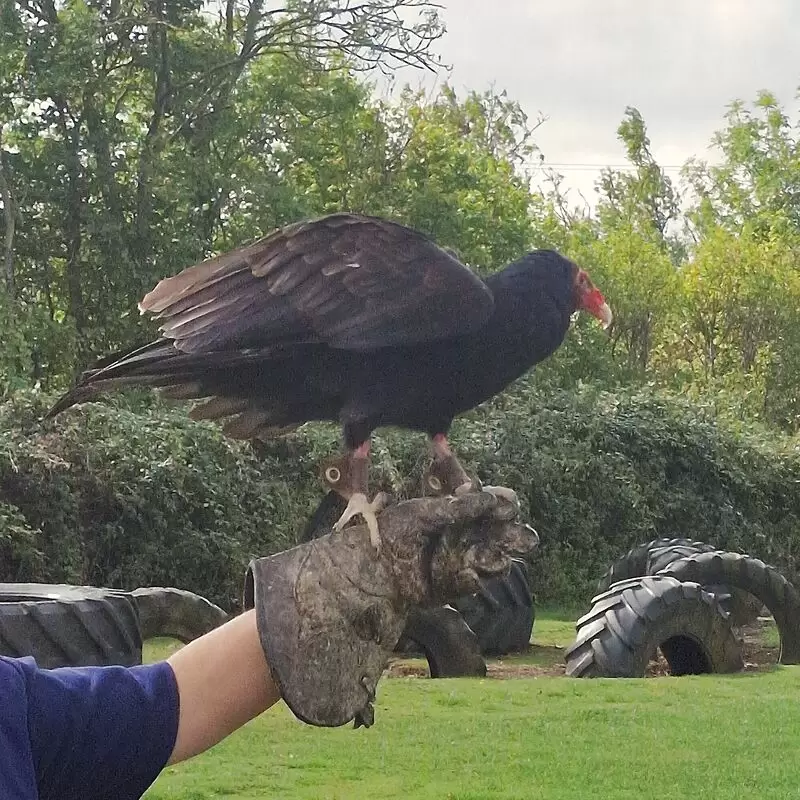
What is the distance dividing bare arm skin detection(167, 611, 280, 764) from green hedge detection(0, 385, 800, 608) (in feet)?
13.0

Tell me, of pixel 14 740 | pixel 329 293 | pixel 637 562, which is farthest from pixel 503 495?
pixel 637 562

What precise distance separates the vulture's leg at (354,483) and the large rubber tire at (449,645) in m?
3.91

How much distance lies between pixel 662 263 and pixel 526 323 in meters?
12.6

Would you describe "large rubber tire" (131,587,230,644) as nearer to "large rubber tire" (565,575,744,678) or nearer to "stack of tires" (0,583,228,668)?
"stack of tires" (0,583,228,668)

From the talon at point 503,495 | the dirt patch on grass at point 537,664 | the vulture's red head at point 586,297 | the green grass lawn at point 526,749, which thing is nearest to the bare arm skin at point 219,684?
the talon at point 503,495

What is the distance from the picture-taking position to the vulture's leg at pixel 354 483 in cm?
209

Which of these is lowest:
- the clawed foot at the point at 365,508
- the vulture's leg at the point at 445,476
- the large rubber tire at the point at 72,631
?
the large rubber tire at the point at 72,631

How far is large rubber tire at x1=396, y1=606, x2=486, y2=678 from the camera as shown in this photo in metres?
6.16

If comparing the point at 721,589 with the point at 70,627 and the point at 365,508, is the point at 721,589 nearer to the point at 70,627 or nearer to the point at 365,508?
the point at 70,627

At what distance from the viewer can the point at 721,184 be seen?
23.1m

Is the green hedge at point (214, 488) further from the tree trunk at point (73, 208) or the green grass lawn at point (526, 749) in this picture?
the tree trunk at point (73, 208)

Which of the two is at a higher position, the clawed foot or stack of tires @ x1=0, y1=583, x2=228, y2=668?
the clawed foot

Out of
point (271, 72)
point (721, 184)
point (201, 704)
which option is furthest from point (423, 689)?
point (721, 184)

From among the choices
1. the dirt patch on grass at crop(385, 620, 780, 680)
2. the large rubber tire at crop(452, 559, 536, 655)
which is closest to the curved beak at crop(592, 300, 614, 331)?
the dirt patch on grass at crop(385, 620, 780, 680)
